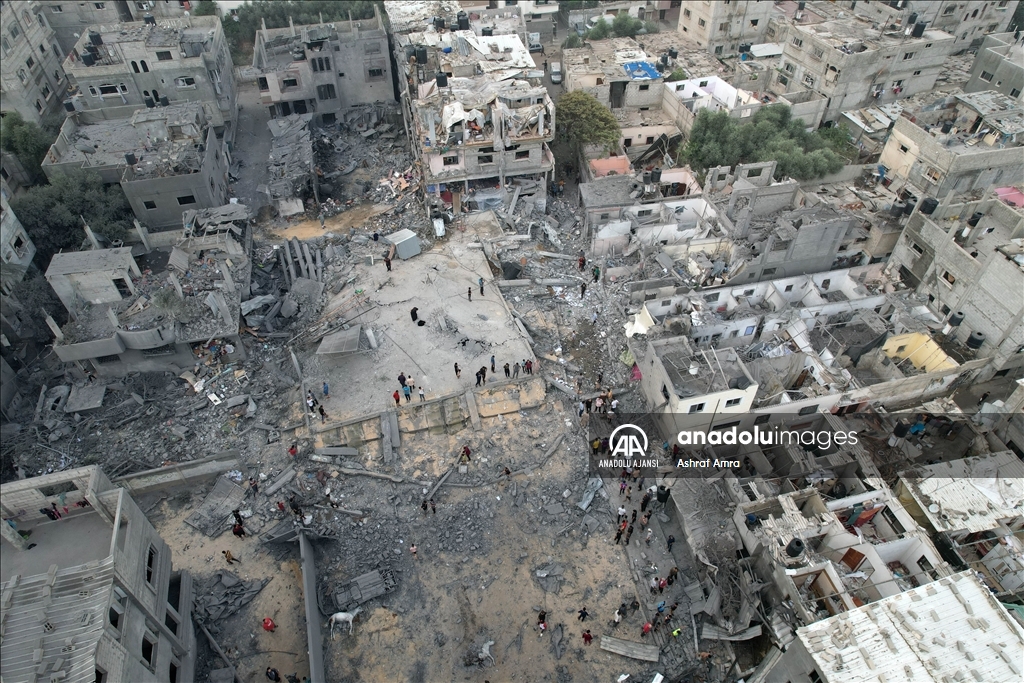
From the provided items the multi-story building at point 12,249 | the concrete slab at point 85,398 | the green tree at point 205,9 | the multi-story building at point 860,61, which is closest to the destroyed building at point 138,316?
the concrete slab at point 85,398

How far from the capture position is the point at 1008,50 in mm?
44438

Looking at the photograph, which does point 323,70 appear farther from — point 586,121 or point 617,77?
point 617,77

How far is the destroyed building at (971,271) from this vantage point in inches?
1126

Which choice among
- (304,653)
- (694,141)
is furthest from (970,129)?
(304,653)

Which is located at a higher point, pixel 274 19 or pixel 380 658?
pixel 274 19

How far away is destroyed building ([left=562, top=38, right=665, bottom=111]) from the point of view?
4669 cm

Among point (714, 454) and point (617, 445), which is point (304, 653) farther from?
point (714, 454)

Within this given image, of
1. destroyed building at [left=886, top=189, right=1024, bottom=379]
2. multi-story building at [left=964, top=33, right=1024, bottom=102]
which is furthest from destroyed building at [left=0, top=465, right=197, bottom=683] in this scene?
multi-story building at [left=964, top=33, right=1024, bottom=102]

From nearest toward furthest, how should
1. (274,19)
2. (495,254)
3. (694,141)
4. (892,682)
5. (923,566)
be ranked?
(892,682) → (923,566) → (495,254) → (694,141) → (274,19)

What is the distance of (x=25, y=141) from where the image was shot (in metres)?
41.0

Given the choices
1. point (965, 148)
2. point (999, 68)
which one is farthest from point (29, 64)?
point (999, 68)

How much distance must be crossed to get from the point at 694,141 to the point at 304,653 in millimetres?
37214

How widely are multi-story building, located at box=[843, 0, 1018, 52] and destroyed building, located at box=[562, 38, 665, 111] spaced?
63.1 feet

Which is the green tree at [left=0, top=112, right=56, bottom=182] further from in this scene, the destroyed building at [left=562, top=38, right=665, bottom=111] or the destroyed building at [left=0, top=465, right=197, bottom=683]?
the destroyed building at [left=562, top=38, right=665, bottom=111]
